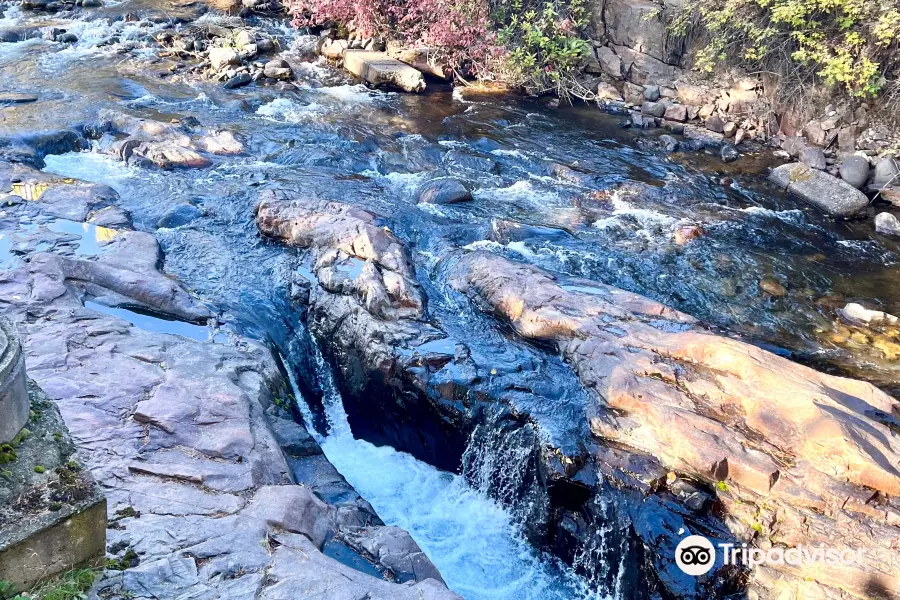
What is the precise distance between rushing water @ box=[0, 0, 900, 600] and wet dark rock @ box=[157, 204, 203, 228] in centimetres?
12

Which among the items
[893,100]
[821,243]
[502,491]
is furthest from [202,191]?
[893,100]

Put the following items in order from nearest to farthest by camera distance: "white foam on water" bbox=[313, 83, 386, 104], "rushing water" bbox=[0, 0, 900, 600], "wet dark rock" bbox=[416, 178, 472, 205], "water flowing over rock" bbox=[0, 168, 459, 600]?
"water flowing over rock" bbox=[0, 168, 459, 600] < "rushing water" bbox=[0, 0, 900, 600] < "wet dark rock" bbox=[416, 178, 472, 205] < "white foam on water" bbox=[313, 83, 386, 104]

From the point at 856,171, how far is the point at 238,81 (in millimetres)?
12159

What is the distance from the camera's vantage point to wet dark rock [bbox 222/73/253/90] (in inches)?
586

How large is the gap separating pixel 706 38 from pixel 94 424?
14.4 metres

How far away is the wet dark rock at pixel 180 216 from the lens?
9266mm

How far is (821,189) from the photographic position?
38.0 ft

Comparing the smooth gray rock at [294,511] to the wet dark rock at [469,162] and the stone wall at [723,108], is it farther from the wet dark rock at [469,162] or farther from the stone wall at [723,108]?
the stone wall at [723,108]

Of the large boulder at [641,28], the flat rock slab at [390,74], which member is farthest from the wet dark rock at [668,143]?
the flat rock slab at [390,74]

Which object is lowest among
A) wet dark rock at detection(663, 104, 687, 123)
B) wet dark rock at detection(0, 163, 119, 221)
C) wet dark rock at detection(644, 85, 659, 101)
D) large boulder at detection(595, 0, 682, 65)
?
wet dark rock at detection(0, 163, 119, 221)

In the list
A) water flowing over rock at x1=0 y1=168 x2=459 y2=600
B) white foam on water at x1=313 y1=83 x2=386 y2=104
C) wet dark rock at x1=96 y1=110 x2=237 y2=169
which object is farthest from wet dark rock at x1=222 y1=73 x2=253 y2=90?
water flowing over rock at x1=0 y1=168 x2=459 y2=600

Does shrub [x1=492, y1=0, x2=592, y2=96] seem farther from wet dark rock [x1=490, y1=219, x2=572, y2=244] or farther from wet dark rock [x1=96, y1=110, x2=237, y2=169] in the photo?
wet dark rock [x1=96, y1=110, x2=237, y2=169]

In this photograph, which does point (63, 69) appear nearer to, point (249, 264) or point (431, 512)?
point (249, 264)

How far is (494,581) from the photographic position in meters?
5.90
